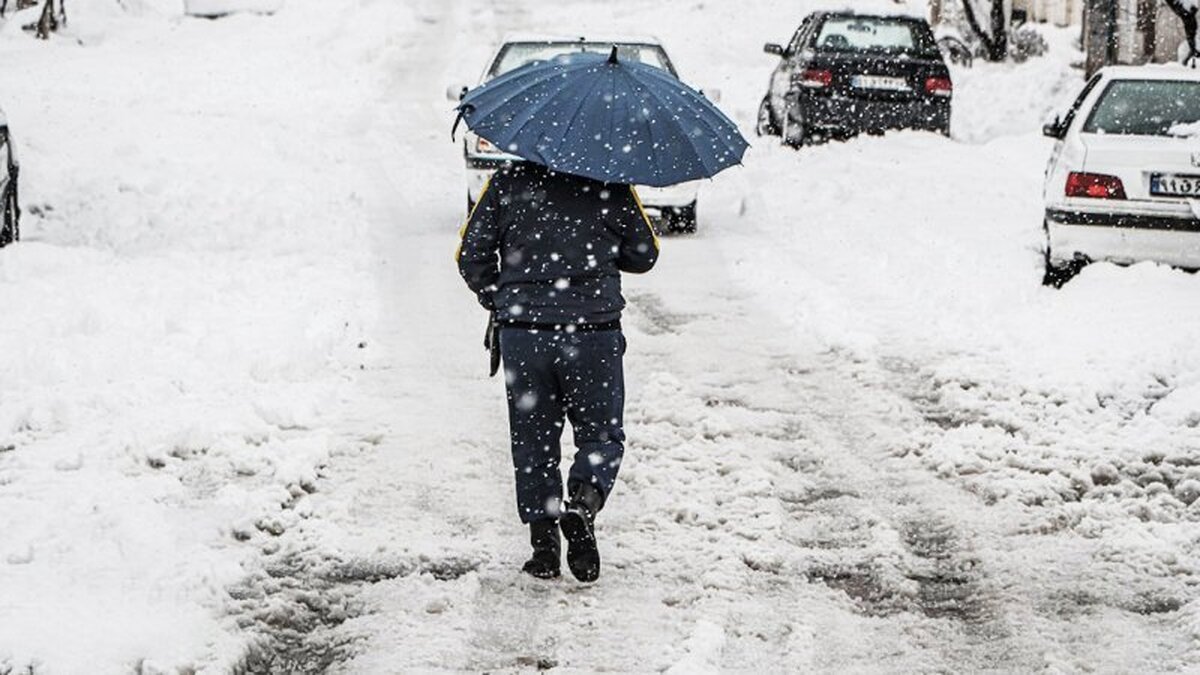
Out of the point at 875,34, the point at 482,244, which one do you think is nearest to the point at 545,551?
the point at 482,244

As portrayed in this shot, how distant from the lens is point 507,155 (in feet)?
40.9

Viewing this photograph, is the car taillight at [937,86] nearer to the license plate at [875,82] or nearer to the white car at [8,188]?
the license plate at [875,82]

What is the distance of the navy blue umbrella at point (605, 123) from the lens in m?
4.88

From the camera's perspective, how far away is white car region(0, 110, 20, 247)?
11.7 m

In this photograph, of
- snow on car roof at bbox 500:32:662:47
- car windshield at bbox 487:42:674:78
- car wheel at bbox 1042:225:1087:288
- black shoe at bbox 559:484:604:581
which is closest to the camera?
black shoe at bbox 559:484:604:581

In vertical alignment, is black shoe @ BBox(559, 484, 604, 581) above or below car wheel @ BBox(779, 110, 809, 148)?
above

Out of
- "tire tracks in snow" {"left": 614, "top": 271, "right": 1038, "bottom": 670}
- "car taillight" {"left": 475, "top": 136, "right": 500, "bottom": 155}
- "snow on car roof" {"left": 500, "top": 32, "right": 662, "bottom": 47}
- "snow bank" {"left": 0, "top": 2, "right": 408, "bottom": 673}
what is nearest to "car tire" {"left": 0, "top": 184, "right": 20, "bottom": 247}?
"snow bank" {"left": 0, "top": 2, "right": 408, "bottom": 673}

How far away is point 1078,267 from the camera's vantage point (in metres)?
10.4

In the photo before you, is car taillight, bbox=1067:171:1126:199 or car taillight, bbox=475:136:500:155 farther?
car taillight, bbox=475:136:500:155

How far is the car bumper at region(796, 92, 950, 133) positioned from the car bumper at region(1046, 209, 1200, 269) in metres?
7.74

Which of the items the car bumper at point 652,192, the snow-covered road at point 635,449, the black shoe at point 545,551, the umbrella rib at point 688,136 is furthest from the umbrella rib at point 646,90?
the car bumper at point 652,192

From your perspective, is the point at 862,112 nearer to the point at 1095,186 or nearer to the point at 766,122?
the point at 766,122

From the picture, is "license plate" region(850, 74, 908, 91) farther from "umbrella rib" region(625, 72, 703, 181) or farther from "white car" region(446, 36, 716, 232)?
"umbrella rib" region(625, 72, 703, 181)

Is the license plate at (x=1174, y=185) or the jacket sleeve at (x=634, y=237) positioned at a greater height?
the jacket sleeve at (x=634, y=237)
